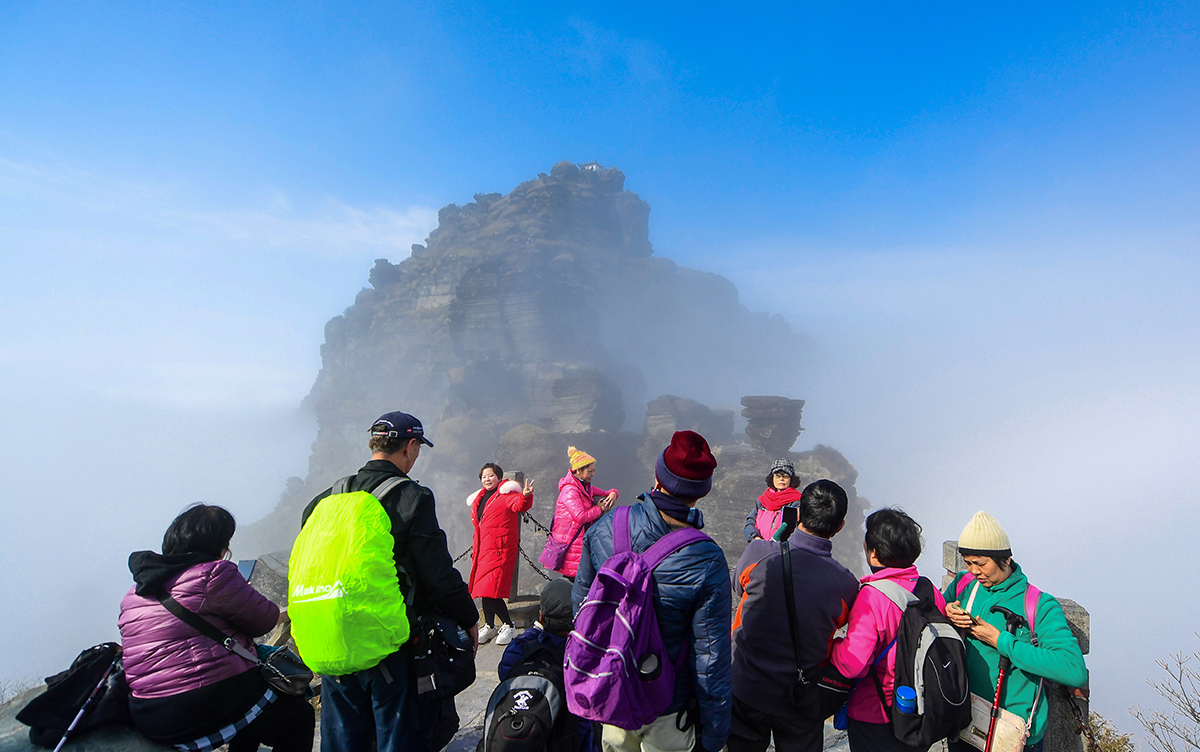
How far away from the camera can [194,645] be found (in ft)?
8.27

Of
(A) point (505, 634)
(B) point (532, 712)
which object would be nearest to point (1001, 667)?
(B) point (532, 712)

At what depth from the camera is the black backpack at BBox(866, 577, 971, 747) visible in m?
2.36

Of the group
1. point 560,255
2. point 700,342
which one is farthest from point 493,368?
point 700,342

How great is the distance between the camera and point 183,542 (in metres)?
2.63

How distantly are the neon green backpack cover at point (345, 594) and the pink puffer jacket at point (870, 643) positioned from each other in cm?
218

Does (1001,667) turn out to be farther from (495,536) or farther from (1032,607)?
(495,536)

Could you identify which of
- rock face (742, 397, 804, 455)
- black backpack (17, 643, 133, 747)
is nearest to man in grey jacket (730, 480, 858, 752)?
black backpack (17, 643, 133, 747)

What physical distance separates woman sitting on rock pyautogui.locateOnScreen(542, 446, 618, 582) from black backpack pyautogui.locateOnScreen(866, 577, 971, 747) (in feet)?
10.2

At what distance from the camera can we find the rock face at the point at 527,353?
5531 centimetres

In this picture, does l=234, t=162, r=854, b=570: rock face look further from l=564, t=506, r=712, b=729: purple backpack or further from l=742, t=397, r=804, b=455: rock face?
l=564, t=506, r=712, b=729: purple backpack

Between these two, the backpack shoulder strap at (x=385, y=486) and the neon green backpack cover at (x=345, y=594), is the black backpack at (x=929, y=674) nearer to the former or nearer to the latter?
the neon green backpack cover at (x=345, y=594)

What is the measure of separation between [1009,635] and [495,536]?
470 cm

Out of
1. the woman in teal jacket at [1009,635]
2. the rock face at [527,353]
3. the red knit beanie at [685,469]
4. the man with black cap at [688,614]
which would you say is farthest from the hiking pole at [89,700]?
the rock face at [527,353]

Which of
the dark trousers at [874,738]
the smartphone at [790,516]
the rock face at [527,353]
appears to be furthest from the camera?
the rock face at [527,353]
